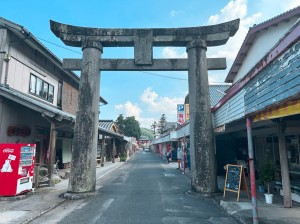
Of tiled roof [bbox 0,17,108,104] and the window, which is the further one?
the window

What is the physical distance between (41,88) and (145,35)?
817cm

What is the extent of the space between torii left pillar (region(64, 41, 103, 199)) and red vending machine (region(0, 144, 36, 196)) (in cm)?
177

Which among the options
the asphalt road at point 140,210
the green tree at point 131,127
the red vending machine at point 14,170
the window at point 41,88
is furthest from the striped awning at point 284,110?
Answer: the green tree at point 131,127

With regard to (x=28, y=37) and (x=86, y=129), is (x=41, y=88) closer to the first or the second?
(x=28, y=37)

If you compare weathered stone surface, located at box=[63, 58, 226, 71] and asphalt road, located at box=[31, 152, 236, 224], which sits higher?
weathered stone surface, located at box=[63, 58, 226, 71]

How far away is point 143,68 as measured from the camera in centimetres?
1066

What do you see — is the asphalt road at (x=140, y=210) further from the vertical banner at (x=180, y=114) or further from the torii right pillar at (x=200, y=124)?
the vertical banner at (x=180, y=114)

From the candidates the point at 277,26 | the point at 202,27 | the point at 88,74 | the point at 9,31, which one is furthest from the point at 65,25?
the point at 277,26

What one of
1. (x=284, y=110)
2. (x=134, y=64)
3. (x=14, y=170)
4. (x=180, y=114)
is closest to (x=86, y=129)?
(x=14, y=170)

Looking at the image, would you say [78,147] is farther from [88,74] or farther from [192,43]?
[192,43]

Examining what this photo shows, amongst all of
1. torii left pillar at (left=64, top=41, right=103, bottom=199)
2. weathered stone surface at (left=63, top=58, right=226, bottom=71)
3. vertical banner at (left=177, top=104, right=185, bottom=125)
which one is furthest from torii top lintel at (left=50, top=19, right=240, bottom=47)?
vertical banner at (left=177, top=104, right=185, bottom=125)

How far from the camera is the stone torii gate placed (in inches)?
376

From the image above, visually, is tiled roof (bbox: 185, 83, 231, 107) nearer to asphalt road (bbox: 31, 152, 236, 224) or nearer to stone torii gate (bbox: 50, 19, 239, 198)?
stone torii gate (bbox: 50, 19, 239, 198)

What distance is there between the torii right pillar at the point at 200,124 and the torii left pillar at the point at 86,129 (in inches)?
166
